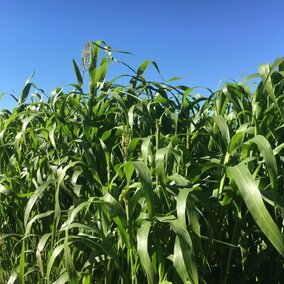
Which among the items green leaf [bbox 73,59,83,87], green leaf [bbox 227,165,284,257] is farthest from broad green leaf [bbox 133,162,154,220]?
green leaf [bbox 73,59,83,87]

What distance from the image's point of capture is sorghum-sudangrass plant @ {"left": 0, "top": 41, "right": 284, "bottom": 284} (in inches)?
39.0

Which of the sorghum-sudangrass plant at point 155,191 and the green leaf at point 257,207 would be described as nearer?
the green leaf at point 257,207

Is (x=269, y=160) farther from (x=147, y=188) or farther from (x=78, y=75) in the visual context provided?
(x=78, y=75)

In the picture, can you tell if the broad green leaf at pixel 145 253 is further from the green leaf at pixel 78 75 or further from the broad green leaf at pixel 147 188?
the green leaf at pixel 78 75

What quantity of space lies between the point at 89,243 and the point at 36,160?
0.56 meters

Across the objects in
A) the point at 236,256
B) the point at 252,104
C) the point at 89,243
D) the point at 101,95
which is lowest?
the point at 236,256

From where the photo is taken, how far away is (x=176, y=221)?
957 mm

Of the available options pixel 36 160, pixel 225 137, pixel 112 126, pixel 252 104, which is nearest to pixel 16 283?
pixel 36 160

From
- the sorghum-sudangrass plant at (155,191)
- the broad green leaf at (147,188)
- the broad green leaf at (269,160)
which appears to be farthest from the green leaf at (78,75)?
the broad green leaf at (269,160)

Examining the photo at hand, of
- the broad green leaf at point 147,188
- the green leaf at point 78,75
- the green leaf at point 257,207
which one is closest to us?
the green leaf at point 257,207

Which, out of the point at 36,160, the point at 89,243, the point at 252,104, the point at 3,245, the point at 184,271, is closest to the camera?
the point at 184,271

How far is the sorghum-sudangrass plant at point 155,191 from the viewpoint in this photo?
3.25 feet

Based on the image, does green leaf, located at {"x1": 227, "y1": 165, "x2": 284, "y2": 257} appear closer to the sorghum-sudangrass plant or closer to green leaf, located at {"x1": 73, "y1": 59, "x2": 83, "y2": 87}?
the sorghum-sudangrass plant

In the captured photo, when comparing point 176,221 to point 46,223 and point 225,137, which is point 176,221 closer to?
point 225,137
